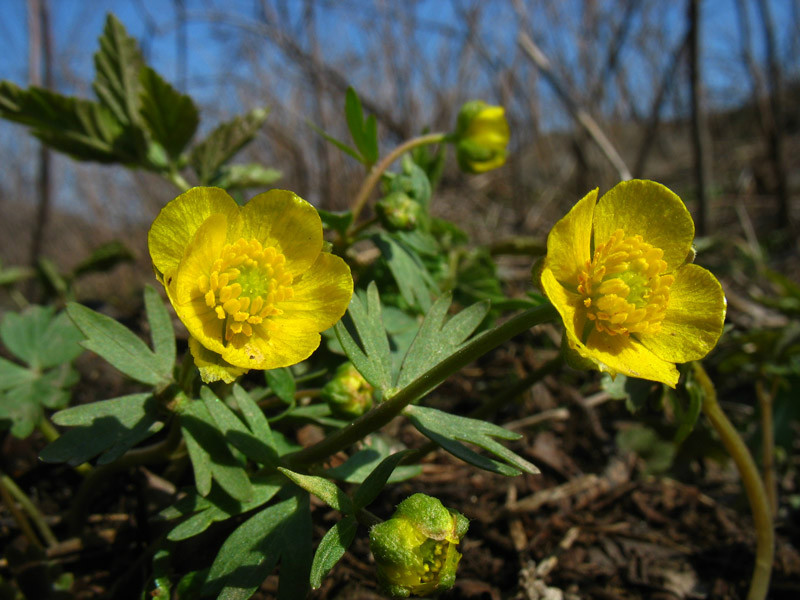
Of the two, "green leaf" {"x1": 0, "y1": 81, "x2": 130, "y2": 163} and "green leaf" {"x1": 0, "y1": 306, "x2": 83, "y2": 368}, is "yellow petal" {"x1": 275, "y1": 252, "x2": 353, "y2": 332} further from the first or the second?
"green leaf" {"x1": 0, "y1": 81, "x2": 130, "y2": 163}

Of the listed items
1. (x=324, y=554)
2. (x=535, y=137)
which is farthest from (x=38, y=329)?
(x=535, y=137)

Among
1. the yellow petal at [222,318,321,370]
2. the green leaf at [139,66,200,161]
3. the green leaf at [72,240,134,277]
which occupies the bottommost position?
the green leaf at [72,240,134,277]

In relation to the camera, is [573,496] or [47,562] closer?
[47,562]

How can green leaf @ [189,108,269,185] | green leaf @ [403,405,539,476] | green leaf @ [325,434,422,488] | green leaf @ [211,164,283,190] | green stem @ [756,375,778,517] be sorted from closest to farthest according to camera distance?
green leaf @ [403,405,539,476] → green leaf @ [325,434,422,488] → green stem @ [756,375,778,517] → green leaf @ [189,108,269,185] → green leaf @ [211,164,283,190]

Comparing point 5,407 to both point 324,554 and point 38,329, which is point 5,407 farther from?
point 324,554

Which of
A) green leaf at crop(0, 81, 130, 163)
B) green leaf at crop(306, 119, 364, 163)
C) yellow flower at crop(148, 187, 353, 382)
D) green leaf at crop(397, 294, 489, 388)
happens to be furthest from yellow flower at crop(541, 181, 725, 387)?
green leaf at crop(0, 81, 130, 163)

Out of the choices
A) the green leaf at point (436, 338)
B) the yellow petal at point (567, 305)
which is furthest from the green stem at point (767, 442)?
the green leaf at point (436, 338)

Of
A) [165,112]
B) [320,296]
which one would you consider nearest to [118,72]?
[165,112]
